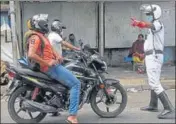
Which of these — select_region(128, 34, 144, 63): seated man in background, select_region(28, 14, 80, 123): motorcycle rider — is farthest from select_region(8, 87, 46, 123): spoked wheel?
select_region(128, 34, 144, 63): seated man in background

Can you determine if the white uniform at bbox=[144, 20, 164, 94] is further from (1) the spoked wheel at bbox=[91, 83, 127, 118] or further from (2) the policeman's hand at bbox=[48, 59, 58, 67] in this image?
(2) the policeman's hand at bbox=[48, 59, 58, 67]

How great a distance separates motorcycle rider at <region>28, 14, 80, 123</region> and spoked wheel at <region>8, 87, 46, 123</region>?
16.7 inches

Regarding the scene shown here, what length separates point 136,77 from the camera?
427 inches

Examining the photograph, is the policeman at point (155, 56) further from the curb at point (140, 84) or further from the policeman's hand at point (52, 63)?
the curb at point (140, 84)

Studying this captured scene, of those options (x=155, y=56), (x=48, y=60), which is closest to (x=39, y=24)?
(x=48, y=60)

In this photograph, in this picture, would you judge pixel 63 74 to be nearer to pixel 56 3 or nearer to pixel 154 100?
pixel 154 100

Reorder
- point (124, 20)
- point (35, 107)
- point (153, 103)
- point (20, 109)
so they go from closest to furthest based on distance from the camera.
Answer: point (35, 107), point (20, 109), point (153, 103), point (124, 20)

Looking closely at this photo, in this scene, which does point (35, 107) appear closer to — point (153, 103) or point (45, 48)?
point (45, 48)

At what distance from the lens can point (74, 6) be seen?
1219 cm

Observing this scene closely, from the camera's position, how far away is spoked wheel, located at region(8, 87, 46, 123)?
20.8ft

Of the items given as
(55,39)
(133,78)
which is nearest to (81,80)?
(55,39)

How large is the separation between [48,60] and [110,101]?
1.29m

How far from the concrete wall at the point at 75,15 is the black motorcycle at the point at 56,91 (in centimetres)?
552

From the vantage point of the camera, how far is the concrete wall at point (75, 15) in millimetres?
11992
